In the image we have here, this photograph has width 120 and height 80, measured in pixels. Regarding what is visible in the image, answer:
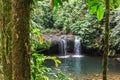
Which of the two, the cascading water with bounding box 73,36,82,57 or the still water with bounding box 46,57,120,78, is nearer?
the still water with bounding box 46,57,120,78

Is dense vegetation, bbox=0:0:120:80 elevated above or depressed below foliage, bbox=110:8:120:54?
above

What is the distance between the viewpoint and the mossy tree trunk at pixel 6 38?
2293 millimetres

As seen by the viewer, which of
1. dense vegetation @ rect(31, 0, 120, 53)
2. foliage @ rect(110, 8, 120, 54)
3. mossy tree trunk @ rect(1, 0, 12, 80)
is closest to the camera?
mossy tree trunk @ rect(1, 0, 12, 80)

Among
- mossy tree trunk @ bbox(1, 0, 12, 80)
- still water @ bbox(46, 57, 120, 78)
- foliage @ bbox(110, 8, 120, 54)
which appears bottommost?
still water @ bbox(46, 57, 120, 78)

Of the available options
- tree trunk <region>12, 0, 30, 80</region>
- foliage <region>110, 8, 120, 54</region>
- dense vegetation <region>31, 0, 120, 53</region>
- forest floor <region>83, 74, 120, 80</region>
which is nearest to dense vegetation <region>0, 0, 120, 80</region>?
tree trunk <region>12, 0, 30, 80</region>

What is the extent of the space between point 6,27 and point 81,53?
17842 millimetres

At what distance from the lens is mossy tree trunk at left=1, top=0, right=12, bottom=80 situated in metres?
2.29

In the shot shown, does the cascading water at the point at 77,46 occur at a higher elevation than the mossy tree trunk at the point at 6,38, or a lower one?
lower

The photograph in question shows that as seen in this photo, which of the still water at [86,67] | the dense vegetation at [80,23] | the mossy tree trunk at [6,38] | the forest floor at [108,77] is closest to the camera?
the mossy tree trunk at [6,38]

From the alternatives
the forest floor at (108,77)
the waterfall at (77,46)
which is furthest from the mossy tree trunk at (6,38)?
the waterfall at (77,46)

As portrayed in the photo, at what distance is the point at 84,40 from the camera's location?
19.7 m

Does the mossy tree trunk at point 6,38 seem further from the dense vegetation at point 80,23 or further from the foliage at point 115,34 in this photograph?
the dense vegetation at point 80,23

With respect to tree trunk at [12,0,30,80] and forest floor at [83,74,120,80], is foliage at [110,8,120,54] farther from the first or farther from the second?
tree trunk at [12,0,30,80]

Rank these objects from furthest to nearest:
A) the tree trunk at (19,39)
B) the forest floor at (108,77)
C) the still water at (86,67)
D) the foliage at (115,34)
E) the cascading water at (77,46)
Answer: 1. the cascading water at (77,46)
2. the foliage at (115,34)
3. the still water at (86,67)
4. the forest floor at (108,77)
5. the tree trunk at (19,39)
